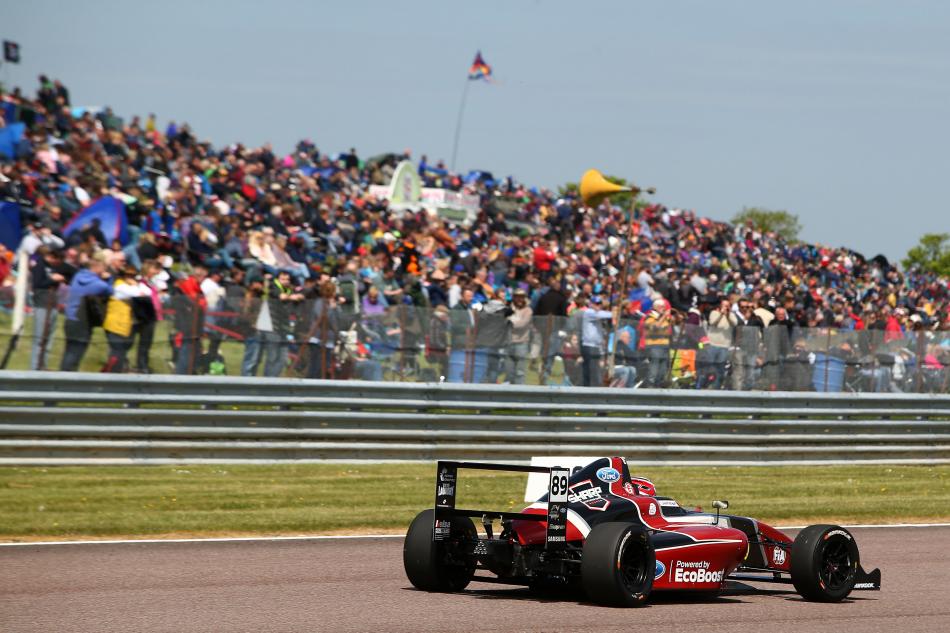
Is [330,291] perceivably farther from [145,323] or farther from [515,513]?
[515,513]

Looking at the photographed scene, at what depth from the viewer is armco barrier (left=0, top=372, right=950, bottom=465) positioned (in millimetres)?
13664

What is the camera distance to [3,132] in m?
20.8

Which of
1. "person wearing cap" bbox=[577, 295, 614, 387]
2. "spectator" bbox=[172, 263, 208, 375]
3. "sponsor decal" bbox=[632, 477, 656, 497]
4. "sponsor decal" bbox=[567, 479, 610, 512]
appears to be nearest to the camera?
"sponsor decal" bbox=[567, 479, 610, 512]

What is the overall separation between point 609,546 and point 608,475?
37.0 inches

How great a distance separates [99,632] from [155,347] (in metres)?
7.99

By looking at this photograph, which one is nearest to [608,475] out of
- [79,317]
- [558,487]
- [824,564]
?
[558,487]

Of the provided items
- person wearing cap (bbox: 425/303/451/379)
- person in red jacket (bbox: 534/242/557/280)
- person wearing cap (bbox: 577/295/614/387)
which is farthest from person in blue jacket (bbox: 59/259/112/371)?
person in red jacket (bbox: 534/242/557/280)

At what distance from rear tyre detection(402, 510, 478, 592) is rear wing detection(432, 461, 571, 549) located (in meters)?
0.05

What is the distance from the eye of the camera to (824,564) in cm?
845

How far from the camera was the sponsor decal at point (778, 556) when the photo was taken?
28.3 feet

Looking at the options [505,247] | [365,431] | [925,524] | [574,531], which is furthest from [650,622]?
[505,247]

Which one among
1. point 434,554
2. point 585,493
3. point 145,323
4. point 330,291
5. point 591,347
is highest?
point 330,291

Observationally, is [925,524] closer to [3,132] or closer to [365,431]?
[365,431]

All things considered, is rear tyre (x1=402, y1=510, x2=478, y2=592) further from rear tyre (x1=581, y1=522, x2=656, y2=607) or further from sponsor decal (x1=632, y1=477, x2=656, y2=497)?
sponsor decal (x1=632, y1=477, x2=656, y2=497)
